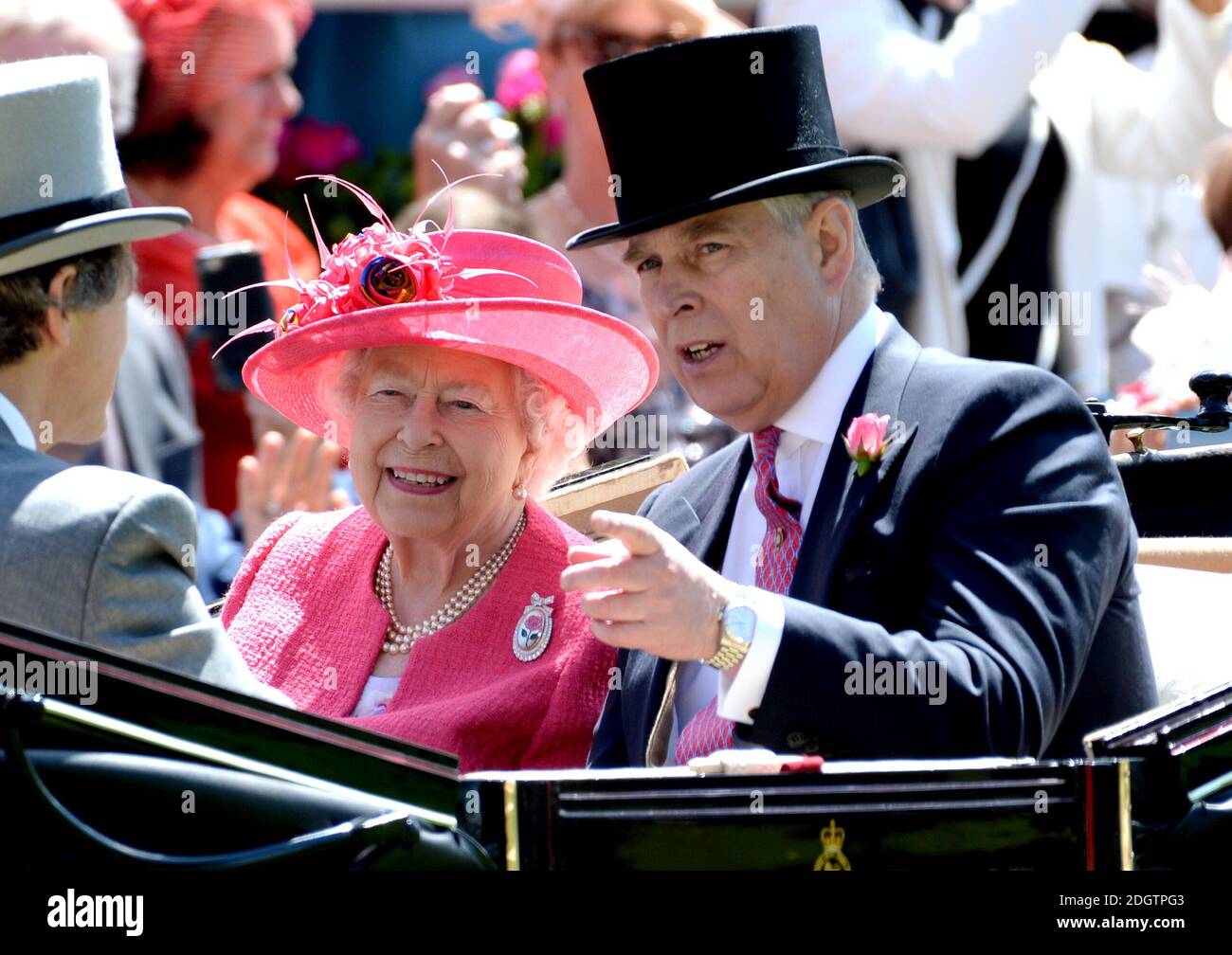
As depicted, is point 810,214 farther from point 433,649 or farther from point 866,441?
point 433,649

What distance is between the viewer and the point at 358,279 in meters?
3.15

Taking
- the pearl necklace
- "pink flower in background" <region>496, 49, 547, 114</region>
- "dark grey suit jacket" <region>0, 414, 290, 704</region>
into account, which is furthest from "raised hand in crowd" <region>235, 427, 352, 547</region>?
"pink flower in background" <region>496, 49, 547, 114</region>

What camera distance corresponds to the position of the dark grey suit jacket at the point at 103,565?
90.4 inches

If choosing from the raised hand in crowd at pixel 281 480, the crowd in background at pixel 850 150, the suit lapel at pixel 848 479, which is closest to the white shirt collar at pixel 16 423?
the suit lapel at pixel 848 479

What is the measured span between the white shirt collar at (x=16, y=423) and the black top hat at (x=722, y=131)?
0.92 meters

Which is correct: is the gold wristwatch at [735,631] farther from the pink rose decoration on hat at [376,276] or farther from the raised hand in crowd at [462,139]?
the raised hand in crowd at [462,139]

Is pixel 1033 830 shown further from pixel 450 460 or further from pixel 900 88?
pixel 900 88

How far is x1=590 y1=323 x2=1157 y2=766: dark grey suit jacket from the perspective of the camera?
95.0 inches

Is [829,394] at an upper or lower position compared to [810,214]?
lower

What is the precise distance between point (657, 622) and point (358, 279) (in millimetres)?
1115

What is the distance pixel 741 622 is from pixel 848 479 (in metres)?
0.42

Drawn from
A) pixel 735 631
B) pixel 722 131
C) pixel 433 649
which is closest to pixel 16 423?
pixel 433 649

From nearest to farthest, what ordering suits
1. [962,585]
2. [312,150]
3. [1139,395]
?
[962,585] < [1139,395] < [312,150]

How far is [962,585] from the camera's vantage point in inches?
98.8
